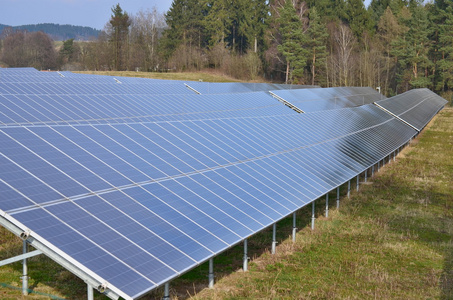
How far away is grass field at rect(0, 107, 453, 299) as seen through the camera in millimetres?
15203

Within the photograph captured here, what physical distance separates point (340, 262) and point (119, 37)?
110 metres

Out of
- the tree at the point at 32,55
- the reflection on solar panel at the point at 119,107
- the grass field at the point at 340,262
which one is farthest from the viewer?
the tree at the point at 32,55

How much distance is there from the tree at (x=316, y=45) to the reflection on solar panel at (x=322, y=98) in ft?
104

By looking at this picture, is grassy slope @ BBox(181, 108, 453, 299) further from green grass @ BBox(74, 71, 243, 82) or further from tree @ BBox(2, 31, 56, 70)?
tree @ BBox(2, 31, 56, 70)

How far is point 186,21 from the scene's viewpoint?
385 ft

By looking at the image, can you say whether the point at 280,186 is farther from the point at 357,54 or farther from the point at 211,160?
the point at 357,54

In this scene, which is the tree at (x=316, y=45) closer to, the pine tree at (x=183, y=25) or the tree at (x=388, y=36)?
the tree at (x=388, y=36)

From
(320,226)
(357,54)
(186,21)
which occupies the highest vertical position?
(186,21)

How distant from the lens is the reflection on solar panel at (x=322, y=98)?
43.4 meters

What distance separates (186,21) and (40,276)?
349ft

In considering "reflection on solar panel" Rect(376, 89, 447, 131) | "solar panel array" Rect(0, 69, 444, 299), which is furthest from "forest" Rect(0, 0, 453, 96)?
"solar panel array" Rect(0, 69, 444, 299)

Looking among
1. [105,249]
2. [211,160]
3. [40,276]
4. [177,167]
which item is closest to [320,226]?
[211,160]

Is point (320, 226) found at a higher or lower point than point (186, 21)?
lower

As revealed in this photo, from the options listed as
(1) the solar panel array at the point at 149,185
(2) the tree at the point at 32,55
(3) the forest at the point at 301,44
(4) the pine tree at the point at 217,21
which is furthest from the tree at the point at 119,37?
(1) the solar panel array at the point at 149,185
